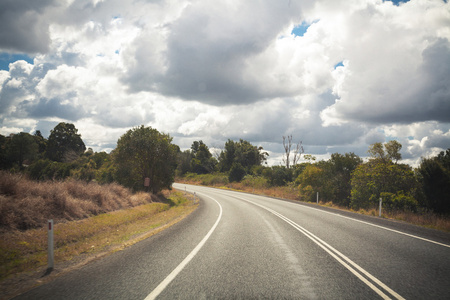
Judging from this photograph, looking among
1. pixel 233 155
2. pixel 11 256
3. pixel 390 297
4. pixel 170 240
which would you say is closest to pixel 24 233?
pixel 11 256

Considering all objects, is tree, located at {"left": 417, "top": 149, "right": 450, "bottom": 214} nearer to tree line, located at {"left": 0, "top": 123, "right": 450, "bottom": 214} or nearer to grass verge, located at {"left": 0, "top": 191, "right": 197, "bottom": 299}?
tree line, located at {"left": 0, "top": 123, "right": 450, "bottom": 214}

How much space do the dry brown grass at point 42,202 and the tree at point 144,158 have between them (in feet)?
36.5

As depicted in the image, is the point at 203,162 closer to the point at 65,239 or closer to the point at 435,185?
the point at 435,185

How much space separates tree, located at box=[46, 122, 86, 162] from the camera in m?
56.5

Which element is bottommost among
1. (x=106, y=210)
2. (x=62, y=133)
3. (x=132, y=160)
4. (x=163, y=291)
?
(x=106, y=210)

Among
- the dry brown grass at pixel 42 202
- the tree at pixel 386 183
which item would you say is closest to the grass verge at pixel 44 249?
the dry brown grass at pixel 42 202

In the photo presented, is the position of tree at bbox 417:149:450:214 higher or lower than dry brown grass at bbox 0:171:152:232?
higher

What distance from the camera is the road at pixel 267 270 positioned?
3.86 meters

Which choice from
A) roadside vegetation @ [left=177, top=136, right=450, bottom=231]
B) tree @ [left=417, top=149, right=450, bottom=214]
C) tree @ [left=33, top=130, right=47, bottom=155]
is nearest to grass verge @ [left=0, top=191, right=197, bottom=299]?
roadside vegetation @ [left=177, top=136, right=450, bottom=231]

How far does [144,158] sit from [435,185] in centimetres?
2580

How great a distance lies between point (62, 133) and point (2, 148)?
68.3 feet

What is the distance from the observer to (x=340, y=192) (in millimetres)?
25297

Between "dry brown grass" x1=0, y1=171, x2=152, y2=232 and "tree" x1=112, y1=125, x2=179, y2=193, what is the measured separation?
11122mm

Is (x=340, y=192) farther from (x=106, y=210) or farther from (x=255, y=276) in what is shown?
(x=255, y=276)
